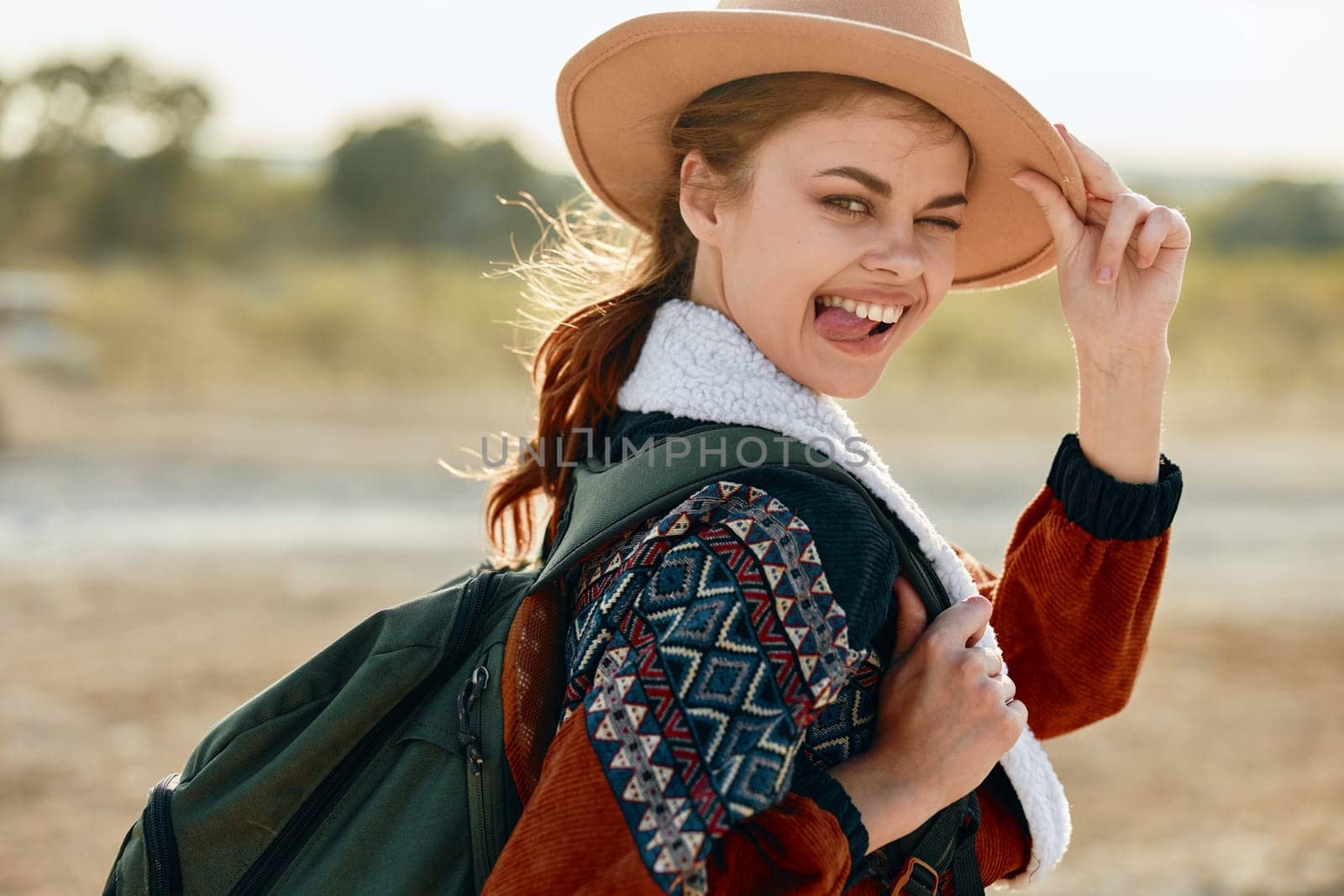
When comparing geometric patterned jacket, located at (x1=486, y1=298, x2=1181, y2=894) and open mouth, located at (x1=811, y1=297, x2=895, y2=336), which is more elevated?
open mouth, located at (x1=811, y1=297, x2=895, y2=336)

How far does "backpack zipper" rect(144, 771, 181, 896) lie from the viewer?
149cm

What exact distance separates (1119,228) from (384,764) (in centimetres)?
121

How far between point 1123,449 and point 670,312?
2.25ft

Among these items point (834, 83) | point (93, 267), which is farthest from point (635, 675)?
point (93, 267)

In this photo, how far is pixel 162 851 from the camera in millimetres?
1492

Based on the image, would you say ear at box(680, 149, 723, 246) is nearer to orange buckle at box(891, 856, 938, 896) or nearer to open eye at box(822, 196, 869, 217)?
open eye at box(822, 196, 869, 217)

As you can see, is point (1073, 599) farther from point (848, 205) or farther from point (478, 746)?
point (478, 746)

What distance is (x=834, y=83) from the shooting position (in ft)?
5.40

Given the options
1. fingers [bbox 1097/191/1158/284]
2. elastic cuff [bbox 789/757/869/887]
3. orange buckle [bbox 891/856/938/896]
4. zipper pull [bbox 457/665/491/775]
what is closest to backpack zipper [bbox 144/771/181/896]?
zipper pull [bbox 457/665/491/775]

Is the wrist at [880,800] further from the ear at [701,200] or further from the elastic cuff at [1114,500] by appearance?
the ear at [701,200]

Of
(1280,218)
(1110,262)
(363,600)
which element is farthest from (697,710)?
(1280,218)

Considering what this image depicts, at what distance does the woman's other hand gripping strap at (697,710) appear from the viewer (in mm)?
1254

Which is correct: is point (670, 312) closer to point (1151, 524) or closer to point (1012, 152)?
point (1012, 152)

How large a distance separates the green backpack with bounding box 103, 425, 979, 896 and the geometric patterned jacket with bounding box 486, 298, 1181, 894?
0.04 metres
